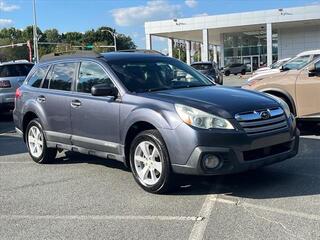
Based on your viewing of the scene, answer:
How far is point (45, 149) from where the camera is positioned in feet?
A: 27.5

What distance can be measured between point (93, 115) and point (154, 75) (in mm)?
1002

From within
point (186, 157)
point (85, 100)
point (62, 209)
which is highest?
point (85, 100)

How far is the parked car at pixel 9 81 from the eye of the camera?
1541cm

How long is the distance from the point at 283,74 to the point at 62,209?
6217mm

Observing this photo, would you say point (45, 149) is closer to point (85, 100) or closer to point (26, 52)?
point (85, 100)

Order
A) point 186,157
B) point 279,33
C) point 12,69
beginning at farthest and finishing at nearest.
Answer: point 279,33 < point 12,69 < point 186,157

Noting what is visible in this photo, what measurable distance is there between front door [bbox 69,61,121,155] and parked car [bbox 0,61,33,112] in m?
8.46

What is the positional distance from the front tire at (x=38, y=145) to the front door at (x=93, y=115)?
1.03 metres

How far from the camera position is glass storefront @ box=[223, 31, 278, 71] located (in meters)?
61.8

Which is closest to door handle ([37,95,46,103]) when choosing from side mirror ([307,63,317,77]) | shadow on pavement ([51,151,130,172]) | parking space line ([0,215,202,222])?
shadow on pavement ([51,151,130,172])

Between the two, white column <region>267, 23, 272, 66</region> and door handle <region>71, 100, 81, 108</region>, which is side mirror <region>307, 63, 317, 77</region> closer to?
door handle <region>71, 100, 81, 108</region>

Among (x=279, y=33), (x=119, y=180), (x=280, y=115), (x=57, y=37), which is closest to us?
(x=280, y=115)

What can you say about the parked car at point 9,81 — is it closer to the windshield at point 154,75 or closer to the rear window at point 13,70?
the rear window at point 13,70

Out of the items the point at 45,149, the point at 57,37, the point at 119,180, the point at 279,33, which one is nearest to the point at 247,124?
the point at 119,180
